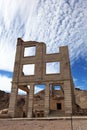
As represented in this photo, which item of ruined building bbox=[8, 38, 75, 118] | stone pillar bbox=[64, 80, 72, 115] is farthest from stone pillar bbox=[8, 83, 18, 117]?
stone pillar bbox=[64, 80, 72, 115]

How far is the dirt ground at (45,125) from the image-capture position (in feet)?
44.5

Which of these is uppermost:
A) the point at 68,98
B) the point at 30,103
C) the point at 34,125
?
the point at 68,98

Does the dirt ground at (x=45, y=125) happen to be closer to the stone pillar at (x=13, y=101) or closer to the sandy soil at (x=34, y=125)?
the sandy soil at (x=34, y=125)

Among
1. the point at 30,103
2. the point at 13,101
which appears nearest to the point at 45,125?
the point at 30,103

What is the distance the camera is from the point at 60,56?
90.3ft

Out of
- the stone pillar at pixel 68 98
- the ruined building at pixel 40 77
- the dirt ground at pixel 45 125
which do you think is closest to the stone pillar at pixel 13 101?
the ruined building at pixel 40 77

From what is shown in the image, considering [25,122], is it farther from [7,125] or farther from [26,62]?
[26,62]

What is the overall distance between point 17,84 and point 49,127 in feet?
47.5

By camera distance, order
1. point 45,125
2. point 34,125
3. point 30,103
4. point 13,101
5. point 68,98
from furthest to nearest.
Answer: point 13,101, point 30,103, point 68,98, point 34,125, point 45,125

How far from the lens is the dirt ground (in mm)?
13555

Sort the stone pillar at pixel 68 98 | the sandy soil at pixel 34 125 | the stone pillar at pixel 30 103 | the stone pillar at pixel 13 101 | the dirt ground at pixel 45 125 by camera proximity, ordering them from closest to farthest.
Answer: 1. the dirt ground at pixel 45 125
2. the sandy soil at pixel 34 125
3. the stone pillar at pixel 68 98
4. the stone pillar at pixel 30 103
5. the stone pillar at pixel 13 101

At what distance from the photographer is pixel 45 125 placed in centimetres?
1450

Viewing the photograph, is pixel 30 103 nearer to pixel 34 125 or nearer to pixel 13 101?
pixel 13 101

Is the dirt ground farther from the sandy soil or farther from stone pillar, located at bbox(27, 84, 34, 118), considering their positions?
stone pillar, located at bbox(27, 84, 34, 118)
